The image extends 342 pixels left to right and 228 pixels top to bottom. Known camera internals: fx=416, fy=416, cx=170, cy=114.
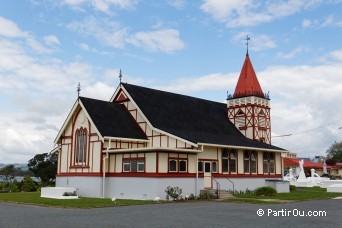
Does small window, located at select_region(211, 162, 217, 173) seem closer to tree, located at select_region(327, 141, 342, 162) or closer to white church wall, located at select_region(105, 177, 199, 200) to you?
white church wall, located at select_region(105, 177, 199, 200)

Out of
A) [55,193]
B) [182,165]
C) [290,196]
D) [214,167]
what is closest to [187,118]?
[214,167]

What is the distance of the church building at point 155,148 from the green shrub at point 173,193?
0.31m

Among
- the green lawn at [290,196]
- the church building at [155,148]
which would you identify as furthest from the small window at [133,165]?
the green lawn at [290,196]

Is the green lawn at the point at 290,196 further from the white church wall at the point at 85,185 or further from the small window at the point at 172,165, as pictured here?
the white church wall at the point at 85,185

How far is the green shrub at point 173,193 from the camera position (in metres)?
29.2

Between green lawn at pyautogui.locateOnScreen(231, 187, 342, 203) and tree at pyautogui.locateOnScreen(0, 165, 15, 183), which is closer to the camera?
green lawn at pyautogui.locateOnScreen(231, 187, 342, 203)

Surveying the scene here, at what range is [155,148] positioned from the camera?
2883 cm

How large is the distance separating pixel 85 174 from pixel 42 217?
15036 millimetres

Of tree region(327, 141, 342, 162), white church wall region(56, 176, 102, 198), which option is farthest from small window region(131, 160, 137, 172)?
tree region(327, 141, 342, 162)

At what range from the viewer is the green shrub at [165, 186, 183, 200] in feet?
95.7

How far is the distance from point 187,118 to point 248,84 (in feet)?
34.0

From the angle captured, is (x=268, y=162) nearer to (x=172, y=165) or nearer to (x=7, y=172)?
(x=172, y=165)

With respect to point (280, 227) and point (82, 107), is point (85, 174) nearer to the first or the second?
point (82, 107)

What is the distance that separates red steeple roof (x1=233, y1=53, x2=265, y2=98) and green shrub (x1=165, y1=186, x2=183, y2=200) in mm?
17342
